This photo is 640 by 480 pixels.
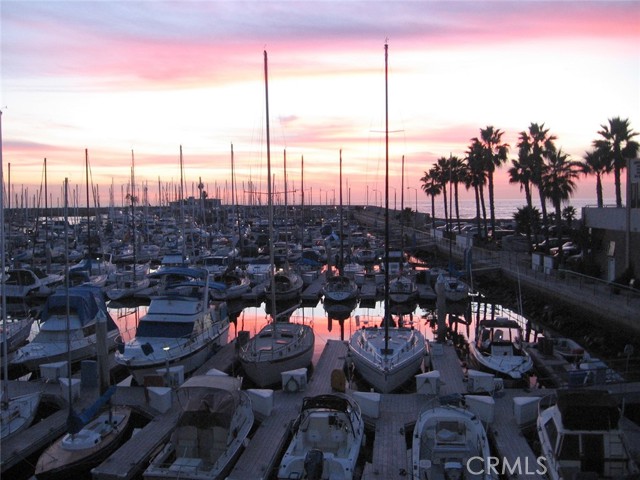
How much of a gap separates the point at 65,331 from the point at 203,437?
12768mm

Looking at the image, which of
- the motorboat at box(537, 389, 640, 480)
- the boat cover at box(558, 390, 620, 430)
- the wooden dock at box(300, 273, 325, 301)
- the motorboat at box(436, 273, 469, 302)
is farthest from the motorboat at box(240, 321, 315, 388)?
the wooden dock at box(300, 273, 325, 301)

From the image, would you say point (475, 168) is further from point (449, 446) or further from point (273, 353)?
point (449, 446)

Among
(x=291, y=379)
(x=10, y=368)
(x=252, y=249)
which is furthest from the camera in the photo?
(x=252, y=249)

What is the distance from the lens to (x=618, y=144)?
37688mm

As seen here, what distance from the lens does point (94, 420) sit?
54.0 feet

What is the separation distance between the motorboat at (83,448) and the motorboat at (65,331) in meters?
7.67

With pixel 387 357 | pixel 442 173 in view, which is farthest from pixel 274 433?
pixel 442 173

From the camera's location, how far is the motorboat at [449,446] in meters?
12.3

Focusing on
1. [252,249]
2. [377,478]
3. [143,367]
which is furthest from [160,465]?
[252,249]

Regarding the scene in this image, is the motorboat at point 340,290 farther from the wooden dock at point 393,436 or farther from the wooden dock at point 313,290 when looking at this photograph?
the wooden dock at point 393,436

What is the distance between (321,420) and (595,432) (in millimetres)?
6063

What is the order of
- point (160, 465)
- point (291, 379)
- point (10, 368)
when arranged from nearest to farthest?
point (160, 465) < point (291, 379) < point (10, 368)

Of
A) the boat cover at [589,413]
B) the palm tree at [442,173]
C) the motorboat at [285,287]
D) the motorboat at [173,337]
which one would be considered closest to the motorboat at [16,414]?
the motorboat at [173,337]

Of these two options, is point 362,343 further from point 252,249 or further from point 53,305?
point 252,249
